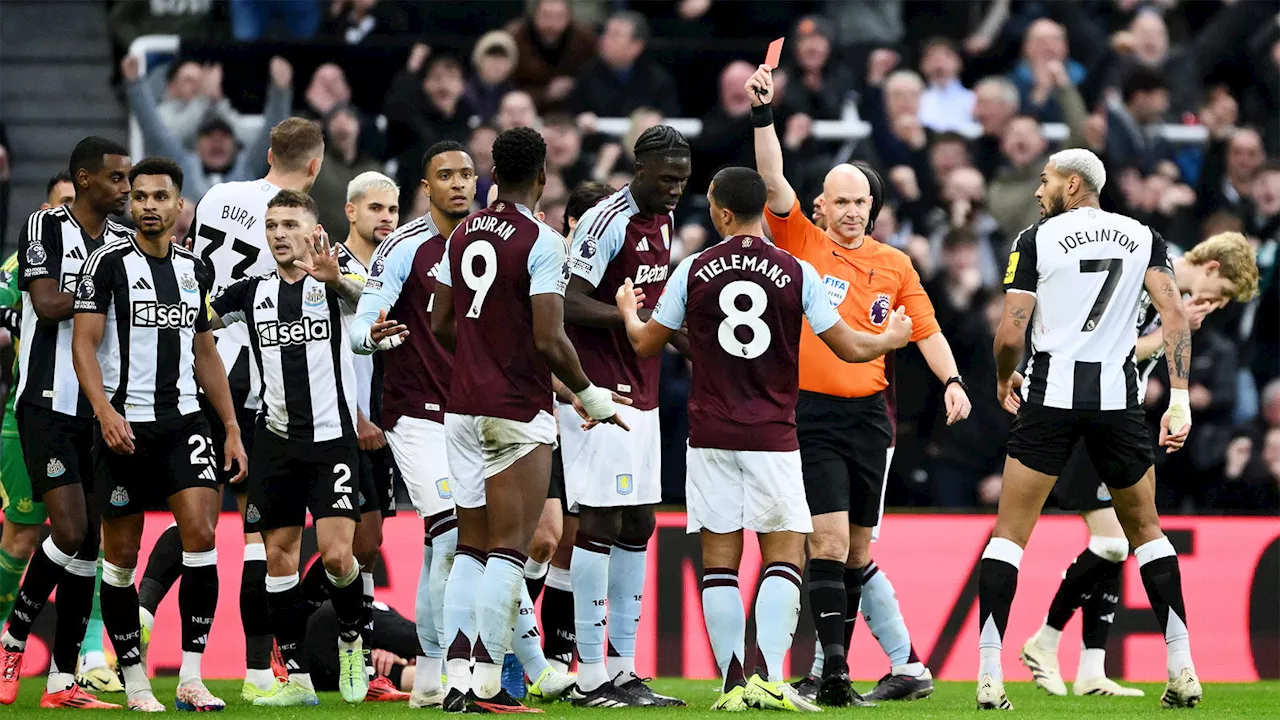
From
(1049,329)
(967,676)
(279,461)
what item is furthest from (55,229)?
(967,676)

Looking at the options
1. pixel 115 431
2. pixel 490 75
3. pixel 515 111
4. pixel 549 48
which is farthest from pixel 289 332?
pixel 549 48

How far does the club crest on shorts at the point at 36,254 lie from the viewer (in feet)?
28.6

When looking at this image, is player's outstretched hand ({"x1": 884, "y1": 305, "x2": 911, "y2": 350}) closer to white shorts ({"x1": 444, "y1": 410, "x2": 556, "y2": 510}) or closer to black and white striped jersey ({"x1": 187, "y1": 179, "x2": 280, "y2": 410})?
white shorts ({"x1": 444, "y1": 410, "x2": 556, "y2": 510})

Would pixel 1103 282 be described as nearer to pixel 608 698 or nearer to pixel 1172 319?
pixel 1172 319

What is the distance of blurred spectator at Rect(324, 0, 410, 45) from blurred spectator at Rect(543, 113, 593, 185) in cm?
218

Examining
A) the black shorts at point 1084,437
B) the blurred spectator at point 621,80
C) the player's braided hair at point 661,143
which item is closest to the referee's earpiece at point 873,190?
the player's braided hair at point 661,143

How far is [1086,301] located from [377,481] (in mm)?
3853

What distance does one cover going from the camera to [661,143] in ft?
27.8

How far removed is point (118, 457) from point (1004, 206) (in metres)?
8.51

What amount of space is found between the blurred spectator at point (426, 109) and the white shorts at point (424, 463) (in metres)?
5.65

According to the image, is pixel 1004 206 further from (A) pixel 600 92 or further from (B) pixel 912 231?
(A) pixel 600 92

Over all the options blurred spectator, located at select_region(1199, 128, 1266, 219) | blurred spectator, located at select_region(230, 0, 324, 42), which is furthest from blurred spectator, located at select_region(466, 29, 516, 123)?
blurred spectator, located at select_region(1199, 128, 1266, 219)

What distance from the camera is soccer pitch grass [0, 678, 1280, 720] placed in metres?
8.18

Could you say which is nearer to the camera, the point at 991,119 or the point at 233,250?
the point at 233,250
